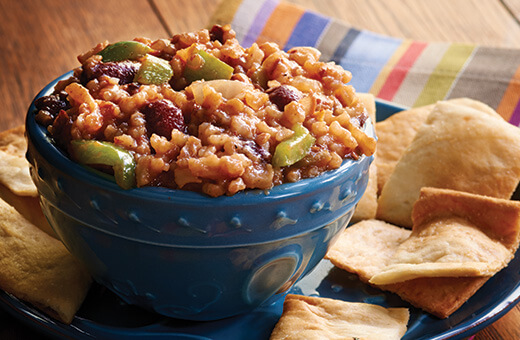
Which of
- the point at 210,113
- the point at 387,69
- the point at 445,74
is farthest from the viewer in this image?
the point at 387,69

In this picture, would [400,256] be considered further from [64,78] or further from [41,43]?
[41,43]

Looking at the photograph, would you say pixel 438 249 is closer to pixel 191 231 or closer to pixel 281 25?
pixel 191 231

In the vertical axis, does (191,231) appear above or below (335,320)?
above

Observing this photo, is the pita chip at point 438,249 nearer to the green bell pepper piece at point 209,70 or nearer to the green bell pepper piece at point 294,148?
the green bell pepper piece at point 294,148

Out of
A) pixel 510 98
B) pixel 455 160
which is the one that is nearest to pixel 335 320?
pixel 455 160

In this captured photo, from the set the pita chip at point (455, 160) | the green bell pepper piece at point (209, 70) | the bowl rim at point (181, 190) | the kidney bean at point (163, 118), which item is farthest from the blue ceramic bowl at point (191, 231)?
the pita chip at point (455, 160)

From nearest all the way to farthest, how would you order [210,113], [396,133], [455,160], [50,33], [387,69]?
1. [210,113]
2. [455,160]
3. [396,133]
4. [387,69]
5. [50,33]
